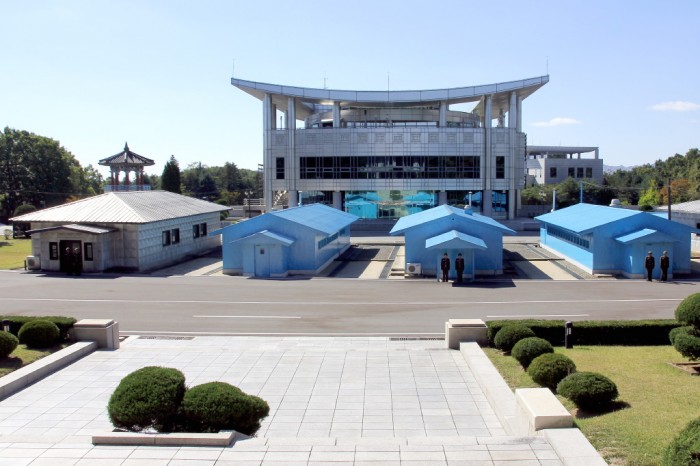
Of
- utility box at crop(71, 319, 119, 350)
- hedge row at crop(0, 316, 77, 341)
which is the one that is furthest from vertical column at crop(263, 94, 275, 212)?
utility box at crop(71, 319, 119, 350)

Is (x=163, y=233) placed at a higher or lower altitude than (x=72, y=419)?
higher

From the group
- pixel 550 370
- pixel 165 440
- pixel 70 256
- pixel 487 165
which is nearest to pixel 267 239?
pixel 70 256

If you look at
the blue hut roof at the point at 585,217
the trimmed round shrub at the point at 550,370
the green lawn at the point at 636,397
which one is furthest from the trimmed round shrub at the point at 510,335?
the blue hut roof at the point at 585,217

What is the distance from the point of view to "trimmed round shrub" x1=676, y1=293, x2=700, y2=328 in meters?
14.9

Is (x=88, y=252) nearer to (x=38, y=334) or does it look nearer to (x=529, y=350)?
(x=38, y=334)

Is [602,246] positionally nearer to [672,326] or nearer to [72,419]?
[672,326]

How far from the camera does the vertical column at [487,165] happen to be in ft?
223

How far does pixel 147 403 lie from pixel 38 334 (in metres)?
9.38

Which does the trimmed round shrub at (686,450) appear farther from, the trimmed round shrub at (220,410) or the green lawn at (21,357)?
the green lawn at (21,357)

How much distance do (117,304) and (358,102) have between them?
4589 centimetres

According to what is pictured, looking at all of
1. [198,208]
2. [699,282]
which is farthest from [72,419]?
[198,208]

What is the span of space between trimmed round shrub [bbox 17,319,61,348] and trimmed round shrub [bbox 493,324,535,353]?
12.9 meters

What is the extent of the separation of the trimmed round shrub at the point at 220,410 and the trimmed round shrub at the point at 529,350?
754cm

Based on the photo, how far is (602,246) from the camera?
34.2 metres
